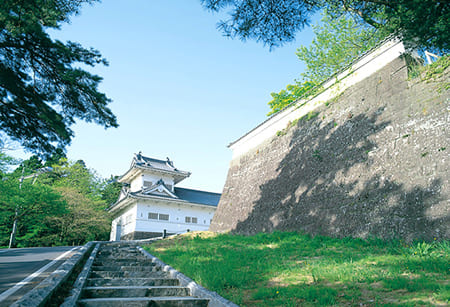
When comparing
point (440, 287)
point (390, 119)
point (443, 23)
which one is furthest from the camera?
point (390, 119)

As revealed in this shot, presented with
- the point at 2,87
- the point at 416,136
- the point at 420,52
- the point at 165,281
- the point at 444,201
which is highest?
the point at 420,52

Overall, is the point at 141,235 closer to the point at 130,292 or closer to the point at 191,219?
the point at 191,219

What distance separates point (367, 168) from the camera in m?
8.30

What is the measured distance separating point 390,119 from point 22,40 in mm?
10139

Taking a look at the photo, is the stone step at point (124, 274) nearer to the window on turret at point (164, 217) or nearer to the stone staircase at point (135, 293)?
the stone staircase at point (135, 293)

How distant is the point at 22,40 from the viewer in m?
6.52

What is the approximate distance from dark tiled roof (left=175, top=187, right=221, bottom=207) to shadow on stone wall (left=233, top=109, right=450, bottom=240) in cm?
1597

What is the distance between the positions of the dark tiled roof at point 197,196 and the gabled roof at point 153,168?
5.22 ft

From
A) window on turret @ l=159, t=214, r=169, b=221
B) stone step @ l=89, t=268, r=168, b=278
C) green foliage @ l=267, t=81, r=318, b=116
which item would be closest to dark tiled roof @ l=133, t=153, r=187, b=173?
window on turret @ l=159, t=214, r=169, b=221

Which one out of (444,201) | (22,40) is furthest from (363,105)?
(22,40)

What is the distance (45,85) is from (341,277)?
8059 millimetres

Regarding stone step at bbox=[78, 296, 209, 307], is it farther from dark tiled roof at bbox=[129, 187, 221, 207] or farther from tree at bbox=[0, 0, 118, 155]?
dark tiled roof at bbox=[129, 187, 221, 207]

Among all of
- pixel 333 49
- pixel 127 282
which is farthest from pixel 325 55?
pixel 127 282

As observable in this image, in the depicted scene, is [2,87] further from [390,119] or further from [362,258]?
[390,119]
